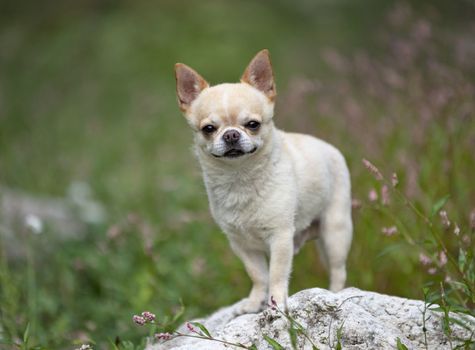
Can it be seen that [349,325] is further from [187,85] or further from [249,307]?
[187,85]

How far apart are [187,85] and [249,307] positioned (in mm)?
1167

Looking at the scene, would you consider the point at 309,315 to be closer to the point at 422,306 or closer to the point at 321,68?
the point at 422,306

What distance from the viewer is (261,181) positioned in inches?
122

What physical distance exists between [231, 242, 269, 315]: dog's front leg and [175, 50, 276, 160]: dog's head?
527mm

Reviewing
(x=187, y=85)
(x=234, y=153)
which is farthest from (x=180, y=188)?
(x=234, y=153)

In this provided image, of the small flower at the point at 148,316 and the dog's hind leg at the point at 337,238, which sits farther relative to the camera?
the dog's hind leg at the point at 337,238

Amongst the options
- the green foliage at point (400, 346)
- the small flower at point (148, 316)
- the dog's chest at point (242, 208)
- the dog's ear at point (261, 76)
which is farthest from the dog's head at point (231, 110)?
the green foliage at point (400, 346)

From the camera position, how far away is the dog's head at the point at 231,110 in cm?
295

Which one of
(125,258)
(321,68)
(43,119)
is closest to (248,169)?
(125,258)

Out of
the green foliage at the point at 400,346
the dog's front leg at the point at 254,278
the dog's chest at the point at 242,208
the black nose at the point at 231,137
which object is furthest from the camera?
the dog's front leg at the point at 254,278

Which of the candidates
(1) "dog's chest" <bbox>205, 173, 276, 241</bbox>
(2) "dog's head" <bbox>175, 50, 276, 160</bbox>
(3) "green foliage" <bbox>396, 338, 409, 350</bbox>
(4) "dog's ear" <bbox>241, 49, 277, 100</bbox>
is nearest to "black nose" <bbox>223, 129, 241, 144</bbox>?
(2) "dog's head" <bbox>175, 50, 276, 160</bbox>

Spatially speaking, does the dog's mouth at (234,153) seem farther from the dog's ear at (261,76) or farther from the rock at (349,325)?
the rock at (349,325)

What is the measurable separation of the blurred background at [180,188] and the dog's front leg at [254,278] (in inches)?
22.5

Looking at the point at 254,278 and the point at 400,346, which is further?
the point at 254,278
